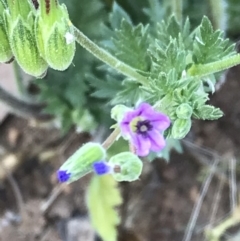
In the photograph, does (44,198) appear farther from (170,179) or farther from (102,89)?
(102,89)

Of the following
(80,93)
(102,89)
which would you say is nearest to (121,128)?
(102,89)

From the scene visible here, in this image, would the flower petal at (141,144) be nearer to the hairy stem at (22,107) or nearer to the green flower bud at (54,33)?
the green flower bud at (54,33)

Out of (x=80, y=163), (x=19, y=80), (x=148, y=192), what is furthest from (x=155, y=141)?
(x=148, y=192)

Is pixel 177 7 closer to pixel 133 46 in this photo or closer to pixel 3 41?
pixel 133 46

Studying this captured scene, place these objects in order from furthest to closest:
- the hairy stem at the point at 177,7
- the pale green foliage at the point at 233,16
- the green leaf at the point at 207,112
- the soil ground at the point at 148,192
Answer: the soil ground at the point at 148,192
the pale green foliage at the point at 233,16
the hairy stem at the point at 177,7
the green leaf at the point at 207,112

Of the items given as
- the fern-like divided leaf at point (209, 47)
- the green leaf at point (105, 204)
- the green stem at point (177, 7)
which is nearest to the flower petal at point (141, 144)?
the fern-like divided leaf at point (209, 47)

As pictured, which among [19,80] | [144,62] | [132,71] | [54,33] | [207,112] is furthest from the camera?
[19,80]

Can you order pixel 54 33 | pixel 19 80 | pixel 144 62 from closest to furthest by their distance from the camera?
pixel 54 33, pixel 144 62, pixel 19 80
